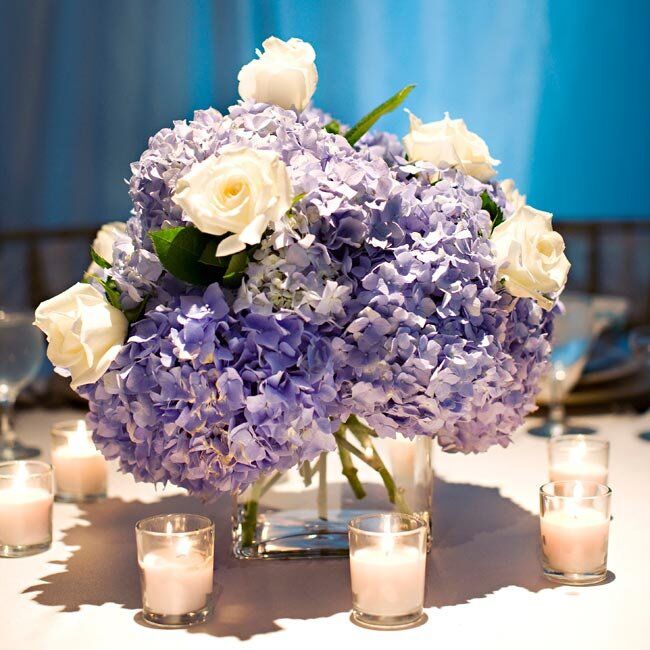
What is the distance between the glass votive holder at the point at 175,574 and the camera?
100 cm

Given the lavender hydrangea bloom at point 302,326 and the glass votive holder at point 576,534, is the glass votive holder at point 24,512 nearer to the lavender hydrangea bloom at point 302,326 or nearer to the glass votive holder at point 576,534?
the lavender hydrangea bloom at point 302,326

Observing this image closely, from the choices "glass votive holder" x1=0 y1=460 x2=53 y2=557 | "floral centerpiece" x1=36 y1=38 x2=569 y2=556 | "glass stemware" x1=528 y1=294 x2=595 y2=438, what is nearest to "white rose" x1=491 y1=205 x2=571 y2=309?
"floral centerpiece" x1=36 y1=38 x2=569 y2=556

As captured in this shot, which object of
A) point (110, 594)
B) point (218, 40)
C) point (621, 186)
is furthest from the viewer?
point (621, 186)

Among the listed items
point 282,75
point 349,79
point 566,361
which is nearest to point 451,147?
point 282,75

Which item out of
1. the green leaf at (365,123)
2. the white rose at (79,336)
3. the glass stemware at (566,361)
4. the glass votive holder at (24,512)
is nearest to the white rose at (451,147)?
the green leaf at (365,123)

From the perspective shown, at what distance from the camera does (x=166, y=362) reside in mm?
970

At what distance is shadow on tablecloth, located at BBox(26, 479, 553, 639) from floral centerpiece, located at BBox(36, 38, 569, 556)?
0.11 m

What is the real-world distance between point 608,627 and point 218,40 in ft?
4.52

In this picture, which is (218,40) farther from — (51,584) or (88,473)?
(51,584)

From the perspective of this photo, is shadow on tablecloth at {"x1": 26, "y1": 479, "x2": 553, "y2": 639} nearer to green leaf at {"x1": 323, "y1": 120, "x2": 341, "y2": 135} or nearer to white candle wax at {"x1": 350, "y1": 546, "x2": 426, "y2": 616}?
white candle wax at {"x1": 350, "y1": 546, "x2": 426, "y2": 616}

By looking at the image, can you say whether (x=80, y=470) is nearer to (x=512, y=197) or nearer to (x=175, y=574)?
(x=175, y=574)

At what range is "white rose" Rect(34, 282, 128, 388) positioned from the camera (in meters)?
0.99

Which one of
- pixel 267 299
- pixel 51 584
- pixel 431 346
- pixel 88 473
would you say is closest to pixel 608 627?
pixel 431 346

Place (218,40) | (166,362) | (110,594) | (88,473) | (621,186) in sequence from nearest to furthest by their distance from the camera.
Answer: (166,362), (110,594), (88,473), (218,40), (621,186)
